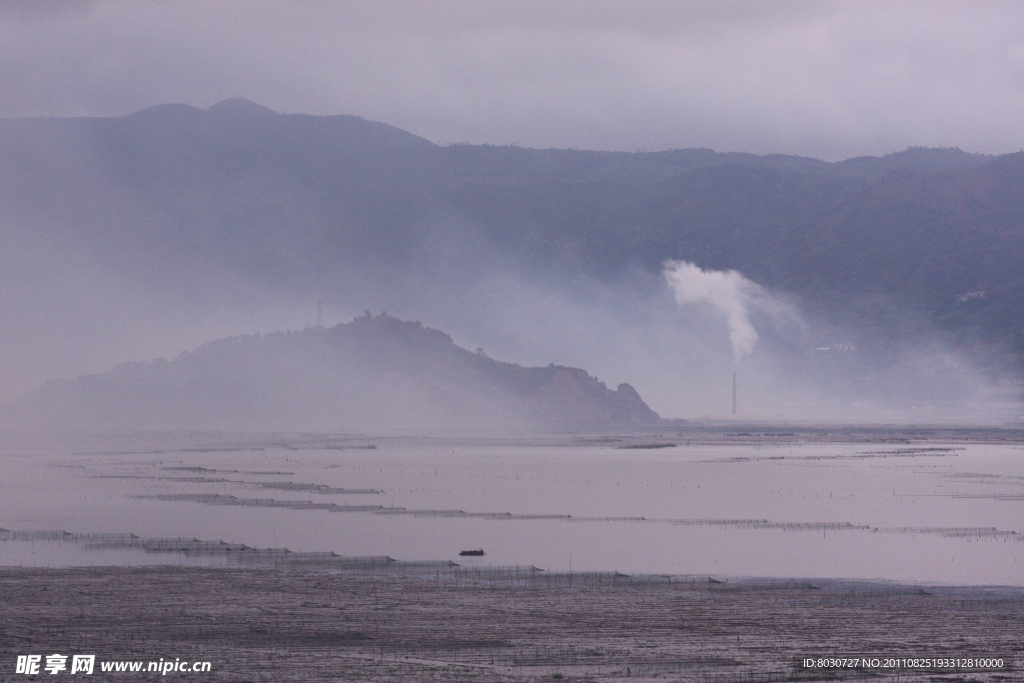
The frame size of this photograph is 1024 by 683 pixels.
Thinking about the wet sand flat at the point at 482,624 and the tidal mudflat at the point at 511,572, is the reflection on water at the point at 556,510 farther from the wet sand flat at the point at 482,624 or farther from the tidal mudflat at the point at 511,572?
the wet sand flat at the point at 482,624

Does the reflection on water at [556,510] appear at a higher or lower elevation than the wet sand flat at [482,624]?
higher

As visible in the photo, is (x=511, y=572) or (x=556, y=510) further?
(x=556, y=510)

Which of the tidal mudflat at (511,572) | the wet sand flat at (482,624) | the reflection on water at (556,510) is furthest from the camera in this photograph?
the reflection on water at (556,510)

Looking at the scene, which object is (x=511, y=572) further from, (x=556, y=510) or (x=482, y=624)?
(x=556, y=510)

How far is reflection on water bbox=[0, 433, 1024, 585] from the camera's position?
42.6 metres

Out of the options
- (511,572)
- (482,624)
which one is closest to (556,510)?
(511,572)

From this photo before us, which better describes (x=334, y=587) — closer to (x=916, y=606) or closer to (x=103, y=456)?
(x=916, y=606)

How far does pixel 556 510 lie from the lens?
200 feet

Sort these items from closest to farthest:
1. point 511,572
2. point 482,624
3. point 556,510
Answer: point 482,624 → point 511,572 → point 556,510

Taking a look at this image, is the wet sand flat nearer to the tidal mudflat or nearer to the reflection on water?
the tidal mudflat

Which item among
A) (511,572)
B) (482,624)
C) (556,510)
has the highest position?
(556,510)

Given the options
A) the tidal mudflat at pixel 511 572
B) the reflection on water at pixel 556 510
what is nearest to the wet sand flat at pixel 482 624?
the tidal mudflat at pixel 511 572

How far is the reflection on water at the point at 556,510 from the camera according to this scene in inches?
1677

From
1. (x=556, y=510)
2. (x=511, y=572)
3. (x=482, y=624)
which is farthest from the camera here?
(x=556, y=510)
